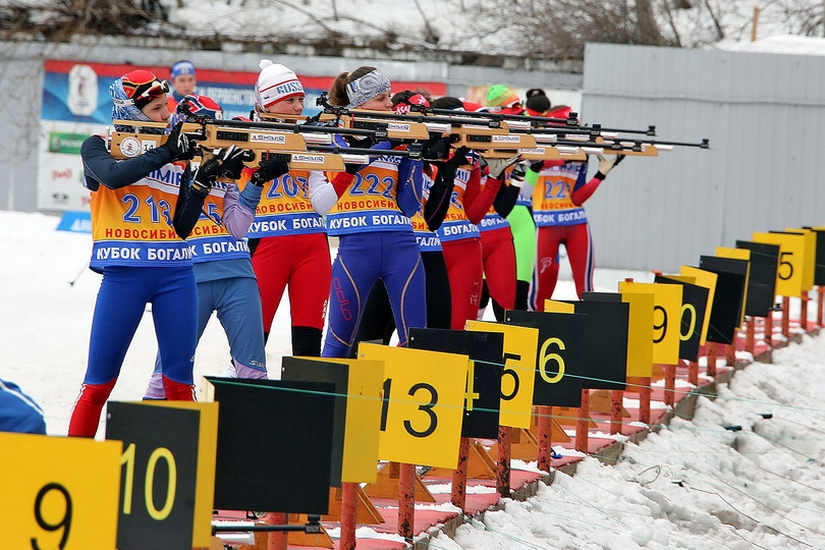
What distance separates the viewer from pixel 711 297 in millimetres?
9625

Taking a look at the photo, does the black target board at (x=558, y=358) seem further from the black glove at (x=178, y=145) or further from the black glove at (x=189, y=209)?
the black glove at (x=178, y=145)

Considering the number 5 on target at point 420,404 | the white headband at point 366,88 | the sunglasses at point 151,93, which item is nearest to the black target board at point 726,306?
the white headband at point 366,88

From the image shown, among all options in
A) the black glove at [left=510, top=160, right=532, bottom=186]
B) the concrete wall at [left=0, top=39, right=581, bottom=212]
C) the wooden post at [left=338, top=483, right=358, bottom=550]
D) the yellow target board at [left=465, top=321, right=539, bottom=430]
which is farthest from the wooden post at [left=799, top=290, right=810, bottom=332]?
the wooden post at [left=338, top=483, right=358, bottom=550]

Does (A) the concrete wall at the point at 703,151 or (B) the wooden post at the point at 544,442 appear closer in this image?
(B) the wooden post at the point at 544,442

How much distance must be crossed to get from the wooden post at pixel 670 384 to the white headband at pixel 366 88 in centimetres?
302

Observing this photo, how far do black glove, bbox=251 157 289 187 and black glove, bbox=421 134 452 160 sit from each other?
1061 millimetres

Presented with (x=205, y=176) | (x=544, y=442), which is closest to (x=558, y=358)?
(x=544, y=442)

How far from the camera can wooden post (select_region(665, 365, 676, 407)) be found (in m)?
9.08

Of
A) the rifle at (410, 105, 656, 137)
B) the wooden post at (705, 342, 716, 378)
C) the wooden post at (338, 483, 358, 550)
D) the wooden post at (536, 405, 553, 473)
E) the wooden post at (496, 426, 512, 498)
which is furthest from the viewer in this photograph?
the wooden post at (705, 342, 716, 378)

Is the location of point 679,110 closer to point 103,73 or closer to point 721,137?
point 721,137

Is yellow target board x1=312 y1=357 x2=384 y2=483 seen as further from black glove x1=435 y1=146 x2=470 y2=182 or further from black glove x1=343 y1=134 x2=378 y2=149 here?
black glove x1=435 y1=146 x2=470 y2=182

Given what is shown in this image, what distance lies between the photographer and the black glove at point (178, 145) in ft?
19.0

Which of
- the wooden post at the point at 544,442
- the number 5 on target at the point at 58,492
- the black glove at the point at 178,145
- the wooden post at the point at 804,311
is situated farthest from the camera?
the wooden post at the point at 804,311

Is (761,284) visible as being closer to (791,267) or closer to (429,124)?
(791,267)
